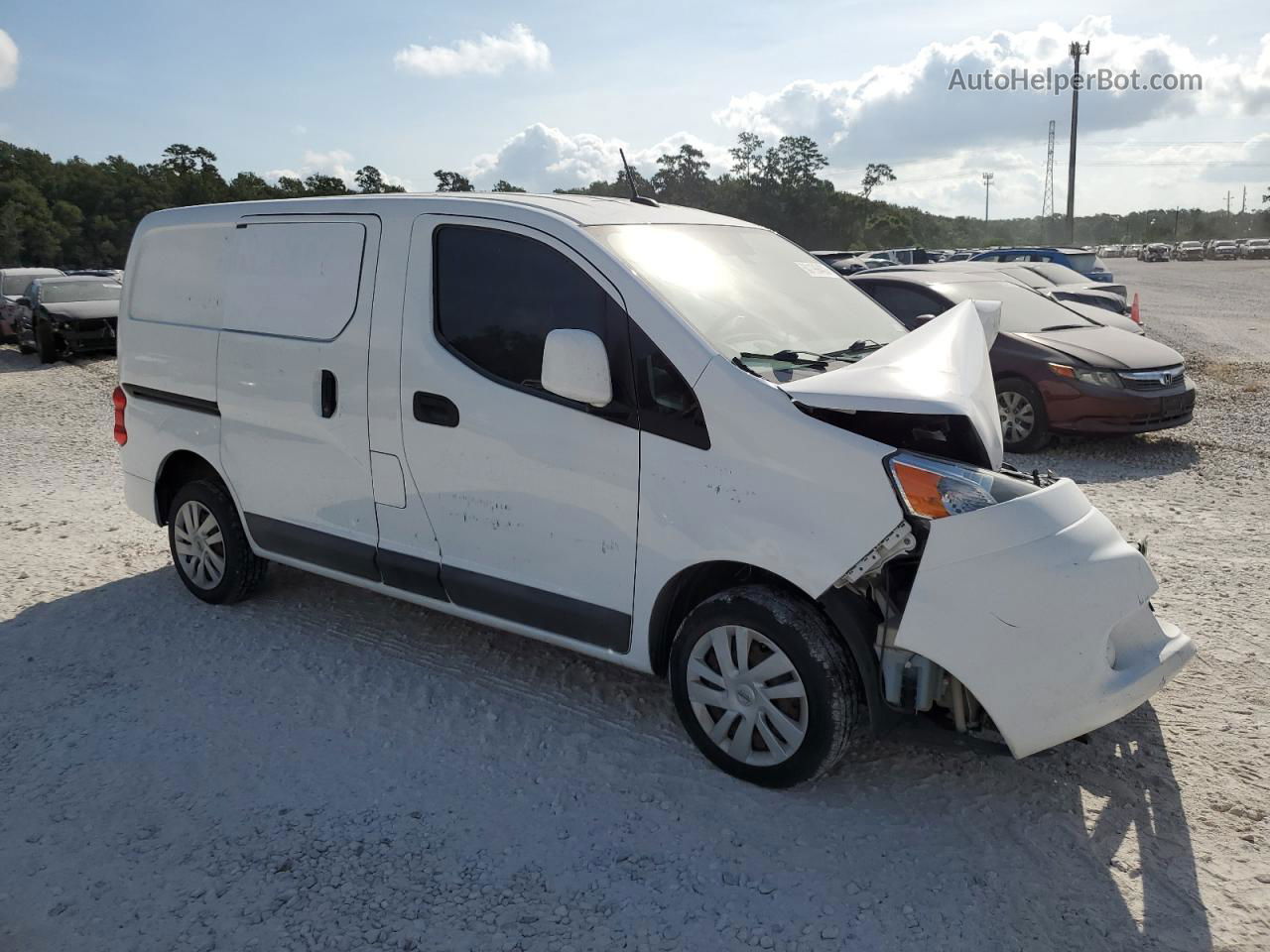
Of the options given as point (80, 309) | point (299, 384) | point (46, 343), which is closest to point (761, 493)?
point (299, 384)

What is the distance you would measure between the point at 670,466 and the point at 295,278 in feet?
7.25

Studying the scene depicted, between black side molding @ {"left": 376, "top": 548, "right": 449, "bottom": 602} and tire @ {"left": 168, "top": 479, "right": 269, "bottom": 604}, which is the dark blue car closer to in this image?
tire @ {"left": 168, "top": 479, "right": 269, "bottom": 604}

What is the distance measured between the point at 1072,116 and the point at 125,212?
49.0 metres

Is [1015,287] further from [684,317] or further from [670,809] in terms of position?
[670,809]

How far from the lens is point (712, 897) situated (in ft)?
9.66

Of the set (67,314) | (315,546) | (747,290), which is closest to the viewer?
(747,290)

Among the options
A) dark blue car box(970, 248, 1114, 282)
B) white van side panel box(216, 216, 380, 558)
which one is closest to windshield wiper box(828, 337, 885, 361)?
white van side panel box(216, 216, 380, 558)

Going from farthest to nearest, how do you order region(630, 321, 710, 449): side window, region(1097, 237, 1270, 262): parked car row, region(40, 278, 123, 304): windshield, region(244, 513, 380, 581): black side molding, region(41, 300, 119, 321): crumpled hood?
region(1097, 237, 1270, 262): parked car row → region(40, 278, 123, 304): windshield → region(41, 300, 119, 321): crumpled hood → region(244, 513, 380, 581): black side molding → region(630, 321, 710, 449): side window

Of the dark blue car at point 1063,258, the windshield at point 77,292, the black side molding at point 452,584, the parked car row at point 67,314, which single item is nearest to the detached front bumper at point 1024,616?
the black side molding at point 452,584

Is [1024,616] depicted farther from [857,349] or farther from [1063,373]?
[1063,373]

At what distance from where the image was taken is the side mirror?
3486mm

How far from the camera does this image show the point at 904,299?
905 centimetres

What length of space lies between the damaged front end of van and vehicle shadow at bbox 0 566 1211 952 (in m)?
0.36

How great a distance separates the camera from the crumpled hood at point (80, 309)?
17094mm
